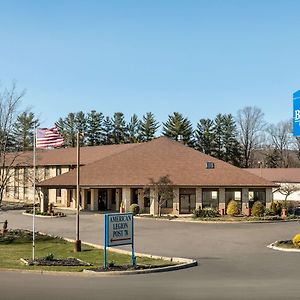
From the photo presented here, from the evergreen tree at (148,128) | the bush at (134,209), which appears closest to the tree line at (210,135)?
the evergreen tree at (148,128)

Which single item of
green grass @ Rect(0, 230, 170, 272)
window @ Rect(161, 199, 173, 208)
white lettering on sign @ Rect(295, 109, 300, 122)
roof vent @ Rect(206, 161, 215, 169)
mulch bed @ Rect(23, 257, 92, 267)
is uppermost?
white lettering on sign @ Rect(295, 109, 300, 122)

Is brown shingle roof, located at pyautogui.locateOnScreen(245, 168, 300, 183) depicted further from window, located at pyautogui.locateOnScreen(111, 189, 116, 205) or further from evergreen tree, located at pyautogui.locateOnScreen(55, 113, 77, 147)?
evergreen tree, located at pyautogui.locateOnScreen(55, 113, 77, 147)

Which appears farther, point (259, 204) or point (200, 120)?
point (200, 120)

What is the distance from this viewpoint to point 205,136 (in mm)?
99562

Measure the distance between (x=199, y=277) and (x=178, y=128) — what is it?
81728mm

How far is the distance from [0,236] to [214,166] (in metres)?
26.3

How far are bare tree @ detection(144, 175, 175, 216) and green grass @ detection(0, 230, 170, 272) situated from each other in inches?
654

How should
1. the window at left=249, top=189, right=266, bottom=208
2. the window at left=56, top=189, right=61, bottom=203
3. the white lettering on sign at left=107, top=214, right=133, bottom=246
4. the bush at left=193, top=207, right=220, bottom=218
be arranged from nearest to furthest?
the white lettering on sign at left=107, top=214, right=133, bottom=246, the bush at left=193, top=207, right=220, bottom=218, the window at left=249, top=189, right=266, bottom=208, the window at left=56, top=189, right=61, bottom=203

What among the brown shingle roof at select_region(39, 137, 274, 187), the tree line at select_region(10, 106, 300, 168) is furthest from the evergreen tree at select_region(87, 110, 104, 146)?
the brown shingle roof at select_region(39, 137, 274, 187)

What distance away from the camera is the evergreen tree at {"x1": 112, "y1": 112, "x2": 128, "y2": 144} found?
105 meters

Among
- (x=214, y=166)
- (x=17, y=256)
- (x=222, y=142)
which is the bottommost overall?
(x=17, y=256)

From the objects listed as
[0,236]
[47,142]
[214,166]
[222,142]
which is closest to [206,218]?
[214,166]

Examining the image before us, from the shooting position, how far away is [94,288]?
46.6 feet

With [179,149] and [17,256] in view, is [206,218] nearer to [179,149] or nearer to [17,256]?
[179,149]
